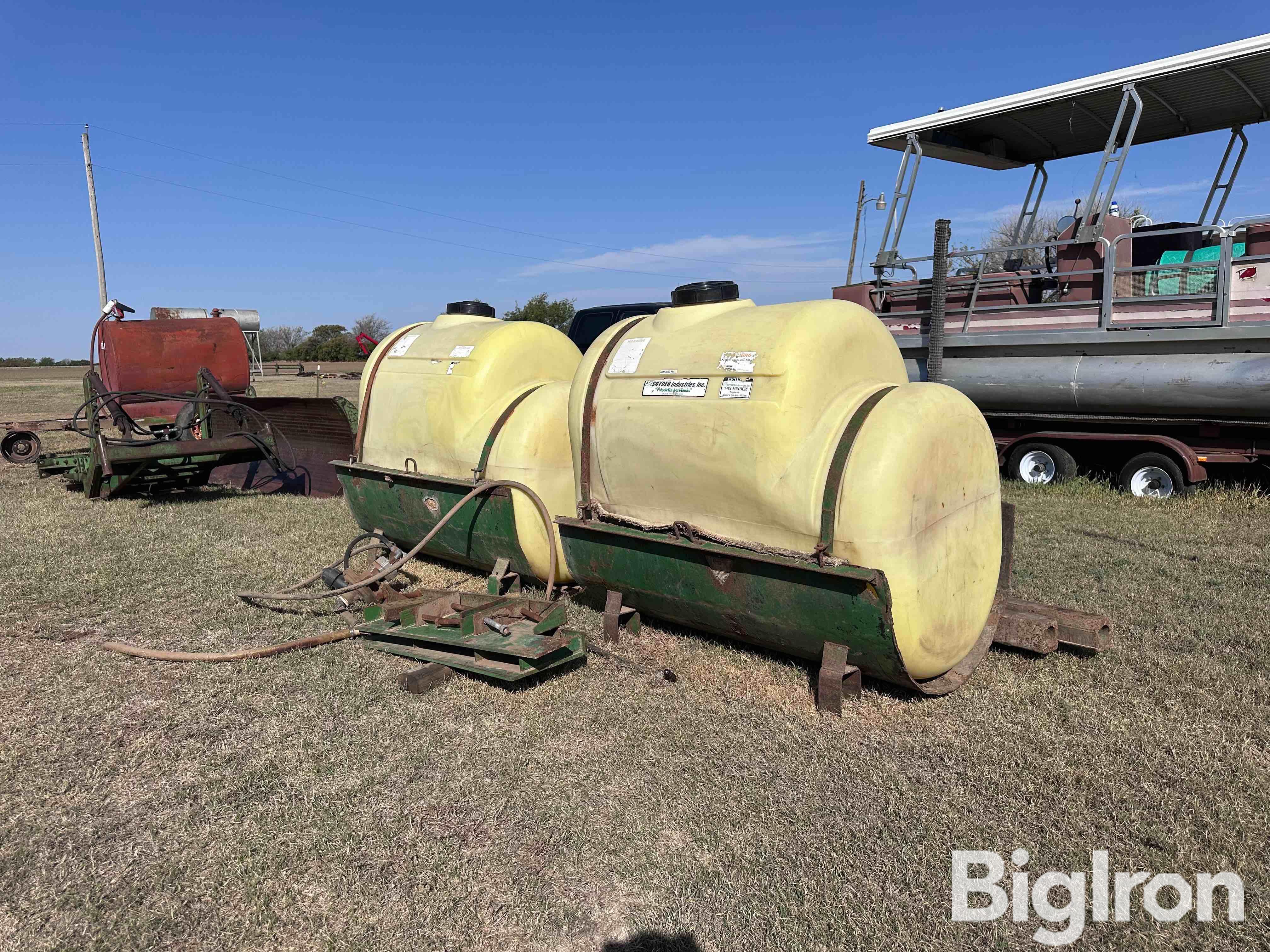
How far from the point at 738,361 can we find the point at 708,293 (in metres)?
0.67

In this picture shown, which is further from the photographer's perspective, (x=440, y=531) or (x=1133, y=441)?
(x=1133, y=441)

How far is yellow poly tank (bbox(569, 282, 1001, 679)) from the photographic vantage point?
330cm

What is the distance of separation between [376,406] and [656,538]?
2799 mm

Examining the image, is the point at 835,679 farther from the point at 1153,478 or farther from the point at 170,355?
the point at 170,355

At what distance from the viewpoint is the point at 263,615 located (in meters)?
4.82

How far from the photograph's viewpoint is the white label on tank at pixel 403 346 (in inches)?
225

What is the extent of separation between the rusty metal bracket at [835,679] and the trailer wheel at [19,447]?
10.2 metres

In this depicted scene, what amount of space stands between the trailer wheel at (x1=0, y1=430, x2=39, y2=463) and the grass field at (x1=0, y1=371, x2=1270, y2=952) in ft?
21.9

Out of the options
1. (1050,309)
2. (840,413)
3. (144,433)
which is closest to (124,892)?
(840,413)

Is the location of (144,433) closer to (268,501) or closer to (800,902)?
(268,501)

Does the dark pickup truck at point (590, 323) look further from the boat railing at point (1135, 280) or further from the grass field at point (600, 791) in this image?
the grass field at point (600, 791)

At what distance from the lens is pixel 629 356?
13.6 feet

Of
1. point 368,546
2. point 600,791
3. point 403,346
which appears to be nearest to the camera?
point 600,791

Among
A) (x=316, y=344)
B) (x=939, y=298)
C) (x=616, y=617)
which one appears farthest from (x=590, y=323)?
(x=316, y=344)
